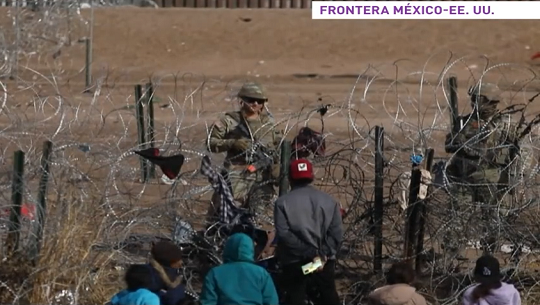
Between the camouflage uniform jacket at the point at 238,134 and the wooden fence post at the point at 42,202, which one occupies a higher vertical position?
the camouflage uniform jacket at the point at 238,134

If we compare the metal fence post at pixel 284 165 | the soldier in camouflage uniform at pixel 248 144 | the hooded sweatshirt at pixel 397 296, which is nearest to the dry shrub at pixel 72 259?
the soldier in camouflage uniform at pixel 248 144

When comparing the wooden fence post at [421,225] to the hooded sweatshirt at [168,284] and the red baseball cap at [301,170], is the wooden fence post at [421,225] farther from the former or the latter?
the hooded sweatshirt at [168,284]

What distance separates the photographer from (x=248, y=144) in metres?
9.27

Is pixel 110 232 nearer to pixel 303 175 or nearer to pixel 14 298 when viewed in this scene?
pixel 14 298

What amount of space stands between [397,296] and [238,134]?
2.70m

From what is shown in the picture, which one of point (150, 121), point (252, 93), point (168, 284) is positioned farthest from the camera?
point (150, 121)

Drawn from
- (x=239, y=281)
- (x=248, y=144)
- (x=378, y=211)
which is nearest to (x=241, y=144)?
(x=248, y=144)

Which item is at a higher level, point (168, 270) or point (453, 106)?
point (453, 106)

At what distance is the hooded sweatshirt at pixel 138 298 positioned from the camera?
269 inches

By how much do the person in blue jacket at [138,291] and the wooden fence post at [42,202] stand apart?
1282mm

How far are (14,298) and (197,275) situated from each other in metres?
1.38

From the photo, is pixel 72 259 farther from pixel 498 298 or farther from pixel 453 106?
pixel 453 106

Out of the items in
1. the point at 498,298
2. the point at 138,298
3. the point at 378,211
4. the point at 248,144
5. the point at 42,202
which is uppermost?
the point at 248,144

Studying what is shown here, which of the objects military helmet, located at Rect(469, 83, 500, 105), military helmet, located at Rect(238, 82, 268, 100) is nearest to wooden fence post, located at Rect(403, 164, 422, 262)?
military helmet, located at Rect(469, 83, 500, 105)
